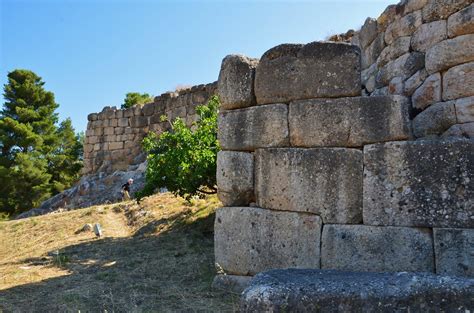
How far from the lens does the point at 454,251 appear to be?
157 inches

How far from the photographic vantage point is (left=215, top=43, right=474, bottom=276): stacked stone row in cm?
409

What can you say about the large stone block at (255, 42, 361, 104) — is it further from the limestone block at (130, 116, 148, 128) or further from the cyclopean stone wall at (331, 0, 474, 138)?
the limestone block at (130, 116, 148, 128)

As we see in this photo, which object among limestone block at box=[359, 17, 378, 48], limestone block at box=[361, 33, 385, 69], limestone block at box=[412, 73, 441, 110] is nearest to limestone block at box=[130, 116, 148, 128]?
limestone block at box=[359, 17, 378, 48]

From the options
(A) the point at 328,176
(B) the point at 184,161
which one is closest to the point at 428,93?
(A) the point at 328,176

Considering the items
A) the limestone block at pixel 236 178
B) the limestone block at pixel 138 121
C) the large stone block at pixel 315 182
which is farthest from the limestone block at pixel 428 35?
the limestone block at pixel 138 121

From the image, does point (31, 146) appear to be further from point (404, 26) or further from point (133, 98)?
point (404, 26)

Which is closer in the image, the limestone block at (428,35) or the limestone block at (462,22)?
the limestone block at (462,22)

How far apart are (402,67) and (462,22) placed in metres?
1.01

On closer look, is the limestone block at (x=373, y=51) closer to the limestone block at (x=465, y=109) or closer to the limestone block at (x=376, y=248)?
the limestone block at (x=465, y=109)

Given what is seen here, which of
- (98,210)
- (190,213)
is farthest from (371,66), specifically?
(98,210)

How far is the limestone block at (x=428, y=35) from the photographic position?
17.9ft

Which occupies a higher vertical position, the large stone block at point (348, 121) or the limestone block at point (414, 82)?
the limestone block at point (414, 82)

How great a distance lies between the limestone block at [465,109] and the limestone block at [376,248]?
164 centimetres

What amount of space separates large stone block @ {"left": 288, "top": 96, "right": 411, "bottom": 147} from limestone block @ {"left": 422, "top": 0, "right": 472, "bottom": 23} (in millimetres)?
1750
